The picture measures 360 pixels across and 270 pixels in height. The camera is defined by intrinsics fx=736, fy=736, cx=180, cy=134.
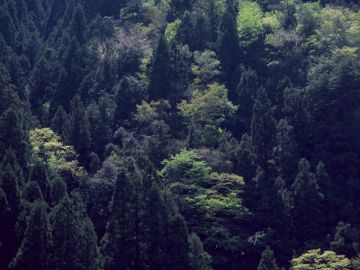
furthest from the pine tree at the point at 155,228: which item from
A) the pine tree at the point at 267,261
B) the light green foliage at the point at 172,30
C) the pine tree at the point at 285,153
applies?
the light green foliage at the point at 172,30

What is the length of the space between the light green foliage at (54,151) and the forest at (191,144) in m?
0.13

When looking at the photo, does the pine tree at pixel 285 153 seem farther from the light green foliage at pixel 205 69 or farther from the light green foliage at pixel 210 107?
the light green foliage at pixel 205 69

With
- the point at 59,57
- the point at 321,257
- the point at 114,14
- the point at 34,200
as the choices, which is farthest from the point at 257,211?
the point at 114,14

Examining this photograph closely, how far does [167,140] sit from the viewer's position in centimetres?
4916

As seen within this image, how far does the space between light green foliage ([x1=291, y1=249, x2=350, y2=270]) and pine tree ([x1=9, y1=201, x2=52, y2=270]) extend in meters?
13.6

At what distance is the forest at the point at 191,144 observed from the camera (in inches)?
1607

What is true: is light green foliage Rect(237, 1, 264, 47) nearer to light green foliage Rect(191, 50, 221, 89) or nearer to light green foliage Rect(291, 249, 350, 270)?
light green foliage Rect(191, 50, 221, 89)

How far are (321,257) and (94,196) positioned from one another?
47.1ft

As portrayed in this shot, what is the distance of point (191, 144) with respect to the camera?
48.8 meters

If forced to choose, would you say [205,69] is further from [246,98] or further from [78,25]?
[78,25]

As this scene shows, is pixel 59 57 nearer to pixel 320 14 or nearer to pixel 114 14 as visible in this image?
pixel 114 14

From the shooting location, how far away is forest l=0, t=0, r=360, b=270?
40812 mm

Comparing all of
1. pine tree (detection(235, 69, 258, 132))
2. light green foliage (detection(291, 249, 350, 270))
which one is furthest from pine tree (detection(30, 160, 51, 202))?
pine tree (detection(235, 69, 258, 132))

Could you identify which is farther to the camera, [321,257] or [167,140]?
[167,140]
